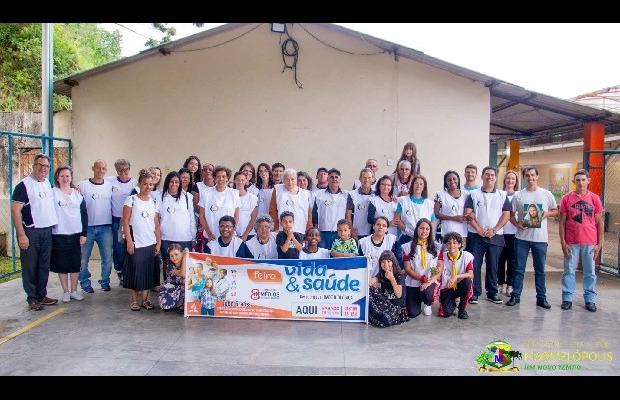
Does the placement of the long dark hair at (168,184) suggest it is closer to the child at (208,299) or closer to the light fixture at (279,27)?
the child at (208,299)

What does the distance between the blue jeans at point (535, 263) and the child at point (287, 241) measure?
2866 millimetres

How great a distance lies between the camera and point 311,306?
549cm

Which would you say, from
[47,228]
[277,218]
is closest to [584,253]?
[277,218]

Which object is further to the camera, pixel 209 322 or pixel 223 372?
pixel 209 322

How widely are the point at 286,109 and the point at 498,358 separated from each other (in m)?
5.94

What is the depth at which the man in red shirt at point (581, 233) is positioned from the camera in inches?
238

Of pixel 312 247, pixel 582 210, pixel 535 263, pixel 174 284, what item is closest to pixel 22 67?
pixel 174 284

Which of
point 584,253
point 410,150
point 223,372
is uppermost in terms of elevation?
point 410,150

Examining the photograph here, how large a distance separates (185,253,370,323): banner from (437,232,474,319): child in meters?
1.03
